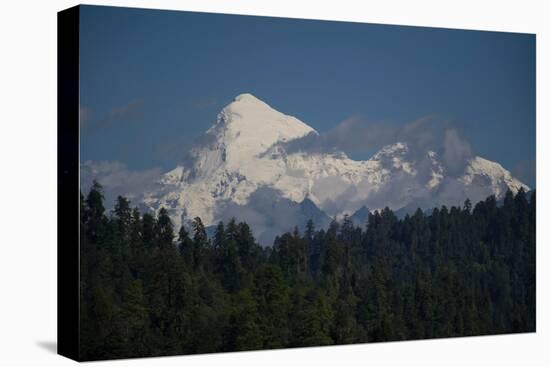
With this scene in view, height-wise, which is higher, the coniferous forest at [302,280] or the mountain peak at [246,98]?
the mountain peak at [246,98]

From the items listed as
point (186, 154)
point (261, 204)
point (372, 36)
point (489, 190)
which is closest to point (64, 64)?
point (186, 154)

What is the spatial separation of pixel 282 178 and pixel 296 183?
159mm

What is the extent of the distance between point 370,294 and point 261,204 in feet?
4.97

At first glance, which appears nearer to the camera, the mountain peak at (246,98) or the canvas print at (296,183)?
the canvas print at (296,183)

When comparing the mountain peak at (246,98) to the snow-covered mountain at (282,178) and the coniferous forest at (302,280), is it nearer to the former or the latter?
the snow-covered mountain at (282,178)

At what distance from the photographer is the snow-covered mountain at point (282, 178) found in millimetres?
12703

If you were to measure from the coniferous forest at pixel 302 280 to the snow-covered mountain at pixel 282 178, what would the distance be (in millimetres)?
156

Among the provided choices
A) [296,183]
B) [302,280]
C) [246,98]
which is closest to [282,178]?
[296,183]

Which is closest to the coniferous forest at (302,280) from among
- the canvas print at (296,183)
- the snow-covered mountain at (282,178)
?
the canvas print at (296,183)

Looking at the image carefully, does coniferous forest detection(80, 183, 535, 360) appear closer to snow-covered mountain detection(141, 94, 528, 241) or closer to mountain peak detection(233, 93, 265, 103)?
snow-covered mountain detection(141, 94, 528, 241)

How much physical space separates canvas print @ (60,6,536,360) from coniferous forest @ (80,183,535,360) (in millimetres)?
Answer: 17

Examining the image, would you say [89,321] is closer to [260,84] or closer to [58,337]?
[58,337]

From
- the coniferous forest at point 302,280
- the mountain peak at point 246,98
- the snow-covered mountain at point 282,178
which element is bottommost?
the coniferous forest at point 302,280

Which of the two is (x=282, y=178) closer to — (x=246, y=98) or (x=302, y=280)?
(x=246, y=98)
